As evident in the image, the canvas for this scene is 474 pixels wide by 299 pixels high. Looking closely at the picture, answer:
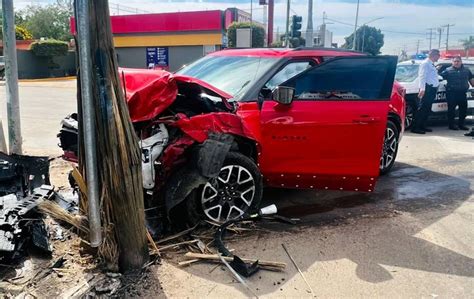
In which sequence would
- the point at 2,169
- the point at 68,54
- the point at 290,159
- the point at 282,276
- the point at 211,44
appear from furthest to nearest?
the point at 68,54, the point at 211,44, the point at 290,159, the point at 2,169, the point at 282,276

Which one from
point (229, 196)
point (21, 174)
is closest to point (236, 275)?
point (229, 196)

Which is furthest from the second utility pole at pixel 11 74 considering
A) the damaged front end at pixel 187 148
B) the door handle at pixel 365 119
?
the door handle at pixel 365 119

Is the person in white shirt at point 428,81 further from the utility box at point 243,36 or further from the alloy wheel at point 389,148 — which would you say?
the utility box at point 243,36

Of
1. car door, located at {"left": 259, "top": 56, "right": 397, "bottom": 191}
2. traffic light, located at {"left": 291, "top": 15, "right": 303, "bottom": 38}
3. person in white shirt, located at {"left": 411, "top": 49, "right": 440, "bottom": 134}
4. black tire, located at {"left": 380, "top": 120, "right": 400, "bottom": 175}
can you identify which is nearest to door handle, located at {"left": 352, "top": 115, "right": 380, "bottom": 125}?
car door, located at {"left": 259, "top": 56, "right": 397, "bottom": 191}

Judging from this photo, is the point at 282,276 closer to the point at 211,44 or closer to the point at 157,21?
the point at 211,44

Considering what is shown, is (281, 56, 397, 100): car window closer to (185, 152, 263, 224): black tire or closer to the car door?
the car door

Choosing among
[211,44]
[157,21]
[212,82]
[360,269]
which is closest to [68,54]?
[157,21]

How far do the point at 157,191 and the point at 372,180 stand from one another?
2.33 metres

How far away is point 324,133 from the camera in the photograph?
15.6 feet

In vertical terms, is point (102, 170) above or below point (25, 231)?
above

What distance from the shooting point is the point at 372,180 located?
4820mm

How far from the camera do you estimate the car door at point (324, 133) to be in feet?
15.2

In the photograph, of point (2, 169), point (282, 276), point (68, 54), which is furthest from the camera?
point (68, 54)

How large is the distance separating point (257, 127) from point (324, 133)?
0.76 m
